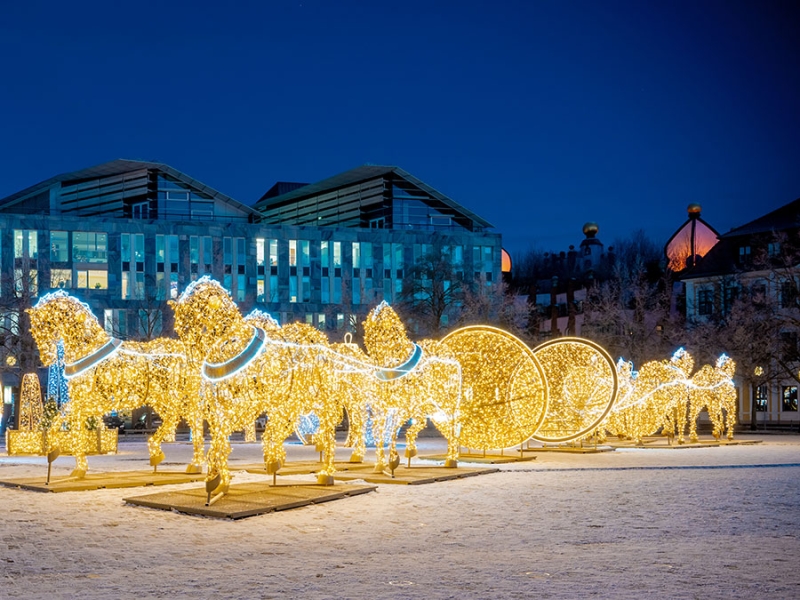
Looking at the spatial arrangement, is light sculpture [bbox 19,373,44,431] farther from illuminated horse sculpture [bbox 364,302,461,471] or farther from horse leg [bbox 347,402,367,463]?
illuminated horse sculpture [bbox 364,302,461,471]

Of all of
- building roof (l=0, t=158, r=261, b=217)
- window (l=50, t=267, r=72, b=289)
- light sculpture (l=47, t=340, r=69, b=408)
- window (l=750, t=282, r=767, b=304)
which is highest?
building roof (l=0, t=158, r=261, b=217)

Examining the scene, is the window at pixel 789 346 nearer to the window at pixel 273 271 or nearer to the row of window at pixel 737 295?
the row of window at pixel 737 295

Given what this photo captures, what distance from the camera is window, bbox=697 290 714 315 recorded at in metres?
54.5

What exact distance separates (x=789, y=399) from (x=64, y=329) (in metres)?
43.7

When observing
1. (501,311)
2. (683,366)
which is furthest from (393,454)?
(501,311)

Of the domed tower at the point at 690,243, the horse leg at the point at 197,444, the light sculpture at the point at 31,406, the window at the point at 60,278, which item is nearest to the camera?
the horse leg at the point at 197,444

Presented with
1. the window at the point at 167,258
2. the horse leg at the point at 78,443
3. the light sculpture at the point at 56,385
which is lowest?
the horse leg at the point at 78,443

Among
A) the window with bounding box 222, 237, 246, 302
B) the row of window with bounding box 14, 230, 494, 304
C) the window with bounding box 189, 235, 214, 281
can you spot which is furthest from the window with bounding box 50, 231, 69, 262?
the window with bounding box 222, 237, 246, 302

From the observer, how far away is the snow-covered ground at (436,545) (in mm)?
8492

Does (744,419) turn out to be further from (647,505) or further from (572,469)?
(647,505)

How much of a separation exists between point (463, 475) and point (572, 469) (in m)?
3.35

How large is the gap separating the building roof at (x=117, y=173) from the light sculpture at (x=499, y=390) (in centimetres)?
4452

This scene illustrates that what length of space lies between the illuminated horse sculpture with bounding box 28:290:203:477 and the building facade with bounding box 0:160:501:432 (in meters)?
34.8

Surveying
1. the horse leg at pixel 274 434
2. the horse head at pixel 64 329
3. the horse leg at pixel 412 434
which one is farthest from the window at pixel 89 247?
the horse leg at pixel 274 434
